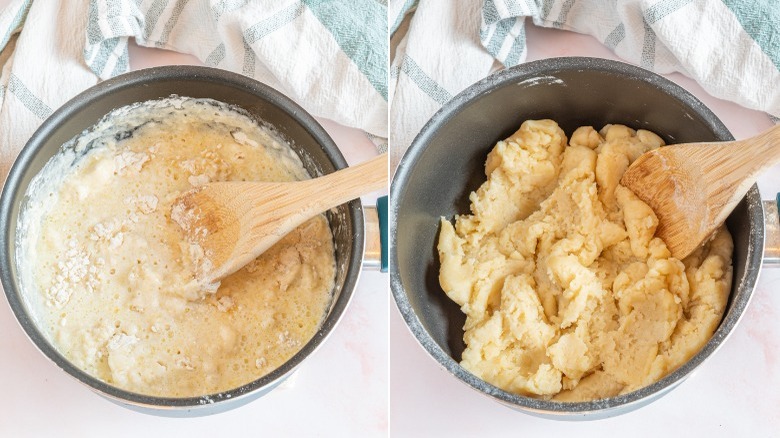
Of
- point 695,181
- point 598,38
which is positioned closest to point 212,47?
point 598,38

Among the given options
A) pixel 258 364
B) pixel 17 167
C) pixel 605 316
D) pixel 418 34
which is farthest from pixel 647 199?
pixel 17 167

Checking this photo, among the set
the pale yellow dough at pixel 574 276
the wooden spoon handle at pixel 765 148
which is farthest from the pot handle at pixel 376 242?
the wooden spoon handle at pixel 765 148

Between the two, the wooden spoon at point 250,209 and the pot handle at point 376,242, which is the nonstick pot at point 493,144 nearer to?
the pot handle at point 376,242

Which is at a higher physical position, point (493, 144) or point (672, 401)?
point (493, 144)

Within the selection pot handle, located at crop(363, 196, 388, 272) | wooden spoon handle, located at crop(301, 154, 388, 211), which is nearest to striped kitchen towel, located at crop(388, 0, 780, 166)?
pot handle, located at crop(363, 196, 388, 272)

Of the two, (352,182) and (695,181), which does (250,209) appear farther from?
(695,181)

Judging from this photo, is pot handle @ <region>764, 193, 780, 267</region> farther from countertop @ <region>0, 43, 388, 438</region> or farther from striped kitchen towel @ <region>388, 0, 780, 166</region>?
countertop @ <region>0, 43, 388, 438</region>
